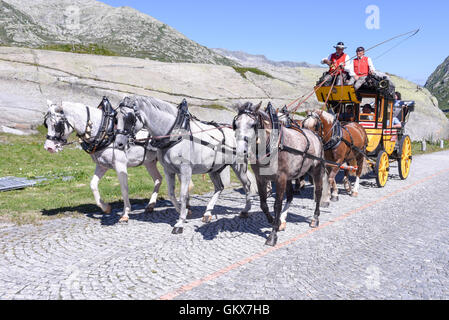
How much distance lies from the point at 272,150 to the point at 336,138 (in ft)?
12.0

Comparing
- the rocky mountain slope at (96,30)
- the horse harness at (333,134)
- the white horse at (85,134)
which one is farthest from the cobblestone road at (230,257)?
the rocky mountain slope at (96,30)

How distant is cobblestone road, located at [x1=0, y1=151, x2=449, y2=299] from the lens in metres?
4.21

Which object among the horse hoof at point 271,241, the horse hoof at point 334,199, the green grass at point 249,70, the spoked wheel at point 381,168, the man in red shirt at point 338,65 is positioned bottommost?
the horse hoof at point 334,199

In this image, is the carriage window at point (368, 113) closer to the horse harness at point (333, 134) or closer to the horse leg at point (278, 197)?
the horse harness at point (333, 134)

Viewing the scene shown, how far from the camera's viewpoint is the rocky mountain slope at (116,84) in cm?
1638

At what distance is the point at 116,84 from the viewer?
1822 cm

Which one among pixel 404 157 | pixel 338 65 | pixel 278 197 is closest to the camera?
pixel 278 197

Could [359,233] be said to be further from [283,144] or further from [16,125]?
[16,125]

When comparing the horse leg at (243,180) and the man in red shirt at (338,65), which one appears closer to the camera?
the horse leg at (243,180)

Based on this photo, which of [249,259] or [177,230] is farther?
[177,230]

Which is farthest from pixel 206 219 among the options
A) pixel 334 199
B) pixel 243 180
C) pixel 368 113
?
pixel 368 113

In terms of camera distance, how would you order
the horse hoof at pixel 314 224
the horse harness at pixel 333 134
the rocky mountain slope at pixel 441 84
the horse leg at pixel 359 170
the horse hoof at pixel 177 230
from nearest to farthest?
1. the horse hoof at pixel 177 230
2. the horse hoof at pixel 314 224
3. the horse harness at pixel 333 134
4. the horse leg at pixel 359 170
5. the rocky mountain slope at pixel 441 84

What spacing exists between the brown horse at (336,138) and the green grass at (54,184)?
11.3 ft

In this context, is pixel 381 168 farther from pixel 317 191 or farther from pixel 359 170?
pixel 317 191
